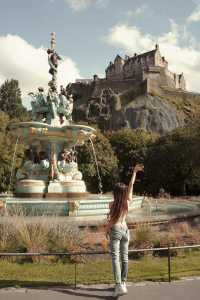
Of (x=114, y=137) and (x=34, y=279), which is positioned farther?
(x=114, y=137)

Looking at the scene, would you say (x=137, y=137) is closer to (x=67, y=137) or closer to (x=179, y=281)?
(x=67, y=137)

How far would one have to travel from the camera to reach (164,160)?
179ft

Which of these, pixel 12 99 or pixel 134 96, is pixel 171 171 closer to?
pixel 12 99

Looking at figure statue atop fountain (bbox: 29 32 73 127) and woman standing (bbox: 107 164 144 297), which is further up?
figure statue atop fountain (bbox: 29 32 73 127)

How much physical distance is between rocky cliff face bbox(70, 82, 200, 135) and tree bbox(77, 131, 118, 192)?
1415 inches

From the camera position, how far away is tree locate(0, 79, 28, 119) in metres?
73.4

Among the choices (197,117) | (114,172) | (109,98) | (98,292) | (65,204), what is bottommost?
(98,292)

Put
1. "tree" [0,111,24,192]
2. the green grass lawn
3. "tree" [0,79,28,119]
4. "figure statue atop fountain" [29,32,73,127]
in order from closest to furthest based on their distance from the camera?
the green grass lawn → "figure statue atop fountain" [29,32,73,127] → "tree" [0,111,24,192] → "tree" [0,79,28,119]

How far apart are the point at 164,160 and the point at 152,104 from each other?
45695mm

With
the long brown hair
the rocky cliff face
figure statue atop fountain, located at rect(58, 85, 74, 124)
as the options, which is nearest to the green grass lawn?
the long brown hair

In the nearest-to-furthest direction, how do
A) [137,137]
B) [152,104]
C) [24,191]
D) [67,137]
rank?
1. [24,191]
2. [67,137]
3. [137,137]
4. [152,104]

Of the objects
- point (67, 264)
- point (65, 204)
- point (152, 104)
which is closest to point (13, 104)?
point (152, 104)

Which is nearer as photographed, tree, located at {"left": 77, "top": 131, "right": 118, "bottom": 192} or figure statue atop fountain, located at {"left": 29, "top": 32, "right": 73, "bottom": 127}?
figure statue atop fountain, located at {"left": 29, "top": 32, "right": 73, "bottom": 127}

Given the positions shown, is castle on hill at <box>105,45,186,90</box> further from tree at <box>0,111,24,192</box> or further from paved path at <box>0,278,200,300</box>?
paved path at <box>0,278,200,300</box>
